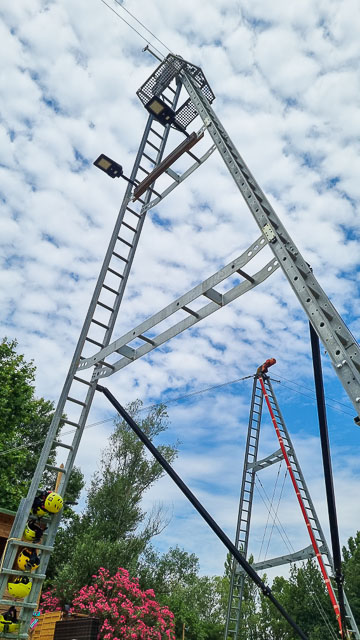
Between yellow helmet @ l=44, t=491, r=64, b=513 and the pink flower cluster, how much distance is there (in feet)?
30.9

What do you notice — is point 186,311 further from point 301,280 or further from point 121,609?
point 121,609

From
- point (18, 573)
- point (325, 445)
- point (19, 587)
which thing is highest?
point (325, 445)

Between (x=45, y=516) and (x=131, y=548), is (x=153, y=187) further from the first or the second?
(x=131, y=548)

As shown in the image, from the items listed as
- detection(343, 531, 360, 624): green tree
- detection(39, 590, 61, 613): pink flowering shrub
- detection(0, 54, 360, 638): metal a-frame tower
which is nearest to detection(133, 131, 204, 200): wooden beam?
detection(0, 54, 360, 638): metal a-frame tower

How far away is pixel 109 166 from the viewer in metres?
7.74

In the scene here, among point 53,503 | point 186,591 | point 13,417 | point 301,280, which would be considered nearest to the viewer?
point 301,280

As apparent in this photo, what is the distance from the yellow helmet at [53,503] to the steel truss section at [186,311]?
68.3 inches

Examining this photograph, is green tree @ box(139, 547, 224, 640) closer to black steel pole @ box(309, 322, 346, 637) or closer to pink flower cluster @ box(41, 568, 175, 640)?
pink flower cluster @ box(41, 568, 175, 640)

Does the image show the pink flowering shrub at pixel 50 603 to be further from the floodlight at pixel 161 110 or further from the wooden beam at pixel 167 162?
the floodlight at pixel 161 110

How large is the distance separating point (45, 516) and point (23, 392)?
1285cm

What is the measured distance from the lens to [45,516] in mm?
5797

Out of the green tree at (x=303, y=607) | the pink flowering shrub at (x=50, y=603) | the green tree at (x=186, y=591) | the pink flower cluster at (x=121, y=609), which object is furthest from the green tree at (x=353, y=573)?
the pink flowering shrub at (x=50, y=603)

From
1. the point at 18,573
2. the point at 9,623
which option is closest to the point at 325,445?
the point at 18,573

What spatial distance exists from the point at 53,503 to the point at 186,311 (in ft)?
9.17
